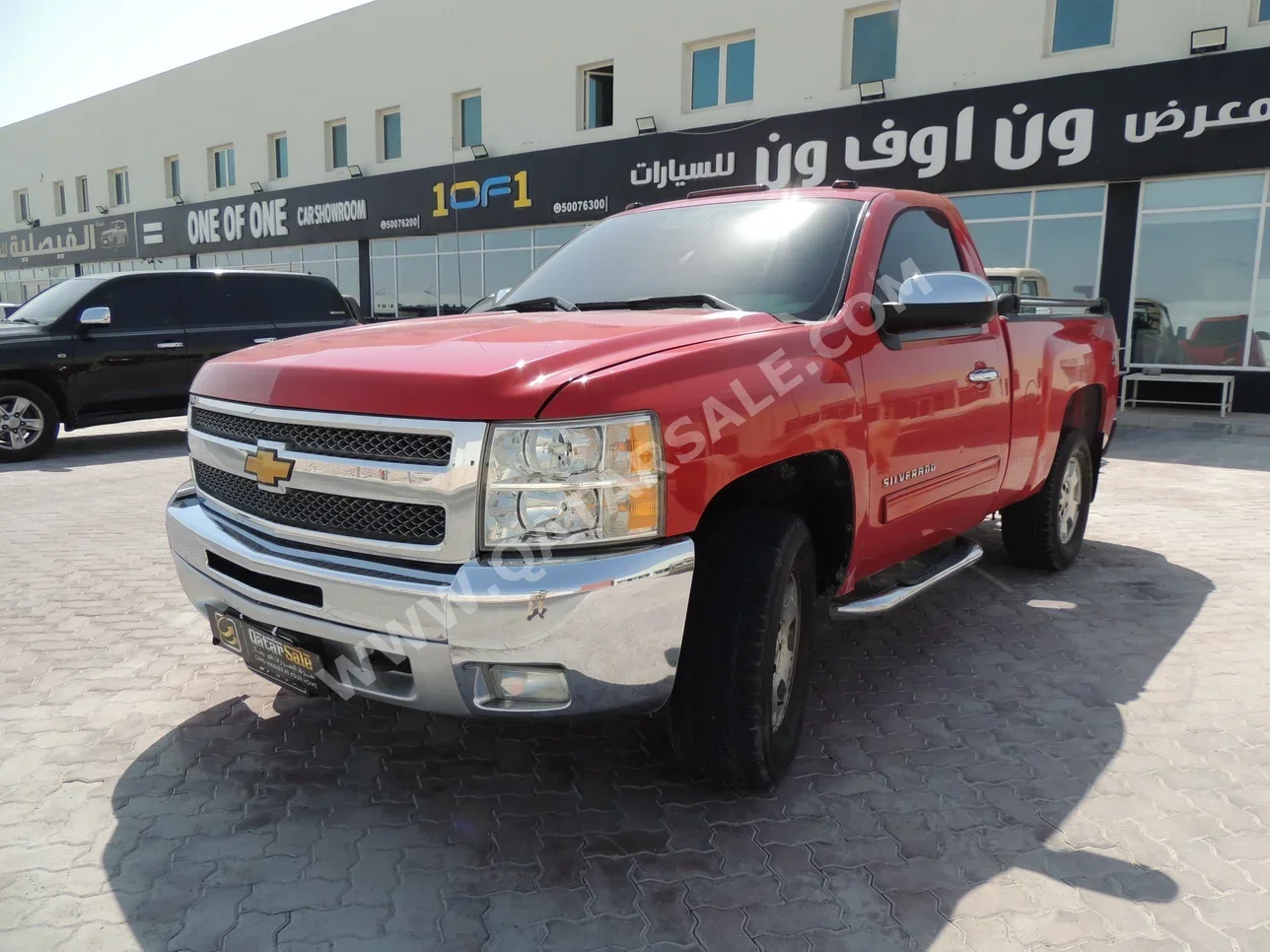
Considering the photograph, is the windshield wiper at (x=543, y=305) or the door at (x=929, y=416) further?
the windshield wiper at (x=543, y=305)

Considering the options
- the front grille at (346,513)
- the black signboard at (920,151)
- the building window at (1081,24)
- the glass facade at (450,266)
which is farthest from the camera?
the glass facade at (450,266)

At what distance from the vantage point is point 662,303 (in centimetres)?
324

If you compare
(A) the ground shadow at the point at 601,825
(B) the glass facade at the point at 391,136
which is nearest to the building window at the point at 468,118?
(B) the glass facade at the point at 391,136

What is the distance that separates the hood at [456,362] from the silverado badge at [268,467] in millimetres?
149

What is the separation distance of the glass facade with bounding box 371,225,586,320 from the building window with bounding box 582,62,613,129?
2069mm

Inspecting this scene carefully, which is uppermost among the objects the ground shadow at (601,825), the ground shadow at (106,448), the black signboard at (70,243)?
the black signboard at (70,243)

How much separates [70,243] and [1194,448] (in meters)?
35.5

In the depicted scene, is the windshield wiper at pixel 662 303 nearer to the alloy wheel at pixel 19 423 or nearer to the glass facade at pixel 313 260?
the alloy wheel at pixel 19 423

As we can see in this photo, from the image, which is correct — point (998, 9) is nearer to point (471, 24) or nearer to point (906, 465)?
point (471, 24)

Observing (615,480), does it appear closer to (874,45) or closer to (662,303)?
(662,303)

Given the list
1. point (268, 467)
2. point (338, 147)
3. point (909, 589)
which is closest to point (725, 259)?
point (909, 589)

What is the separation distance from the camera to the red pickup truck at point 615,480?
2252mm

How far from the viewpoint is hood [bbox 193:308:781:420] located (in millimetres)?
2256

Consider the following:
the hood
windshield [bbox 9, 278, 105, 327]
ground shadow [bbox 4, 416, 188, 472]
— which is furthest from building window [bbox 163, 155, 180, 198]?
the hood
